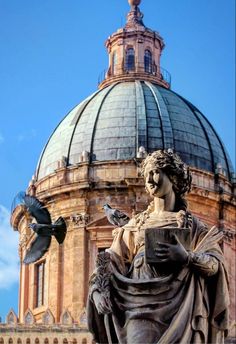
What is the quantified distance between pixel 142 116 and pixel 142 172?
38126 mm

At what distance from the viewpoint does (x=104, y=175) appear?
4312 cm

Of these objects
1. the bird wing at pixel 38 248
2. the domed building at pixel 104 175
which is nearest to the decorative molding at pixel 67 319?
the domed building at pixel 104 175

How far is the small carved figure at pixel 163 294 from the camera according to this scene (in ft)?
20.9

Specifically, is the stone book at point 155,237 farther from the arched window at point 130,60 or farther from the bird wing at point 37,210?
the arched window at point 130,60

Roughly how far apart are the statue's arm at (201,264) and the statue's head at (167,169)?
522mm

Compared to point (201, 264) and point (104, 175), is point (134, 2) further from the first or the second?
point (201, 264)

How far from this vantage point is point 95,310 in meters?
6.51

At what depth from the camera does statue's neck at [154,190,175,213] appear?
6875 mm

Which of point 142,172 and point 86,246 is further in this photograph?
point 86,246

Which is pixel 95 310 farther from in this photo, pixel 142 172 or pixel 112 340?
pixel 142 172

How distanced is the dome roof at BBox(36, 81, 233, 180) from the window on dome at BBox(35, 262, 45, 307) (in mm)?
3584

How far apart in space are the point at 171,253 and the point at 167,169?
651 millimetres

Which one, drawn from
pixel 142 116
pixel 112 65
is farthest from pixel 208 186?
pixel 112 65

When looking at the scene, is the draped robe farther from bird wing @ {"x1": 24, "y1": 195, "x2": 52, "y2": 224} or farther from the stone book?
bird wing @ {"x1": 24, "y1": 195, "x2": 52, "y2": 224}
